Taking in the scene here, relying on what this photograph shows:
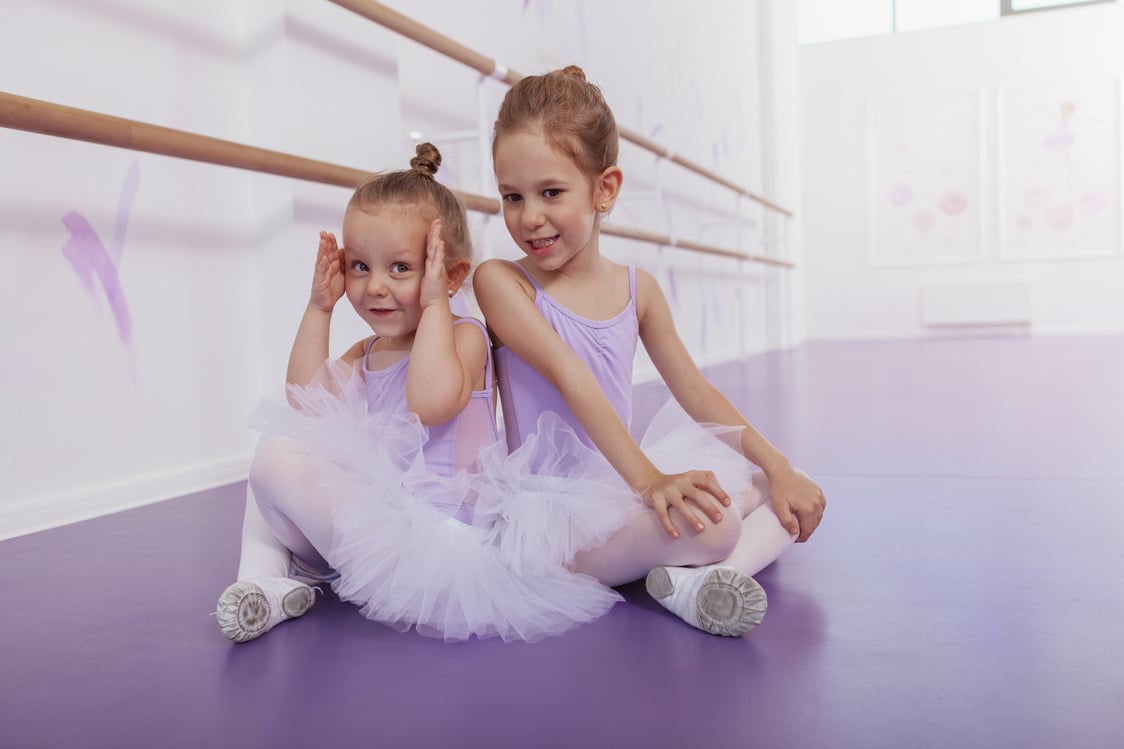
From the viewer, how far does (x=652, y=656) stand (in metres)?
0.72

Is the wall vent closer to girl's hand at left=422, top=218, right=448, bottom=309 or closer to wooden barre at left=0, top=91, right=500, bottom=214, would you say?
wooden barre at left=0, top=91, right=500, bottom=214

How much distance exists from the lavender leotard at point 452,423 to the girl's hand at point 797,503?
0.28m

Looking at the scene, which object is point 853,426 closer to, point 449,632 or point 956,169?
point 449,632

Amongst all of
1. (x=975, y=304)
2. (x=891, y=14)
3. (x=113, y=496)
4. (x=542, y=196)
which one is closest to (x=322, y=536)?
(x=542, y=196)

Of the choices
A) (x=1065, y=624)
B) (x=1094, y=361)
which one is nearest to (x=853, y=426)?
(x=1065, y=624)

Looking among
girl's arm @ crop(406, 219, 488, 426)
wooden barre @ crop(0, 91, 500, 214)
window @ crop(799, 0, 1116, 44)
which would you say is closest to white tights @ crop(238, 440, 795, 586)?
girl's arm @ crop(406, 219, 488, 426)

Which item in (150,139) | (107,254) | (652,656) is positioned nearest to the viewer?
(652,656)

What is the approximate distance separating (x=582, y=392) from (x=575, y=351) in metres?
0.10

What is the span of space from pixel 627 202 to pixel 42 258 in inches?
86.9

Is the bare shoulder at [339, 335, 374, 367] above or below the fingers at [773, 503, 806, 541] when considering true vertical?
above

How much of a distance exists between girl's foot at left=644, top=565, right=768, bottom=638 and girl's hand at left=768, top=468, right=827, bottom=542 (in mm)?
156

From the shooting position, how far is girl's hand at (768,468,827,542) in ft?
3.03

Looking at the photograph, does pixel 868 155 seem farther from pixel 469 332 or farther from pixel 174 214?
pixel 469 332

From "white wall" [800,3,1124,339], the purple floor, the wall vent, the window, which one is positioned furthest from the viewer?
the window
